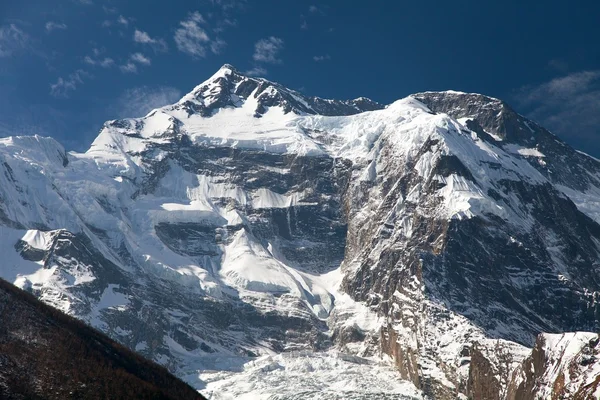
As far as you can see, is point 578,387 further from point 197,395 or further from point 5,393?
point 5,393

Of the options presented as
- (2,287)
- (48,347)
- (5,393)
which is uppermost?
(2,287)

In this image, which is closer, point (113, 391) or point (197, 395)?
point (113, 391)

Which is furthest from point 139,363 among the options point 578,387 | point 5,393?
→ point 578,387

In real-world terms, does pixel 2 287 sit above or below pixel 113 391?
above

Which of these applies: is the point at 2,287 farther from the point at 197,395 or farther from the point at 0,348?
the point at 197,395

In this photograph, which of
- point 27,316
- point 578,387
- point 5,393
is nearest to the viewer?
point 5,393

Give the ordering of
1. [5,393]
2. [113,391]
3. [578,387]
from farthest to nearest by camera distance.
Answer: [578,387], [113,391], [5,393]
